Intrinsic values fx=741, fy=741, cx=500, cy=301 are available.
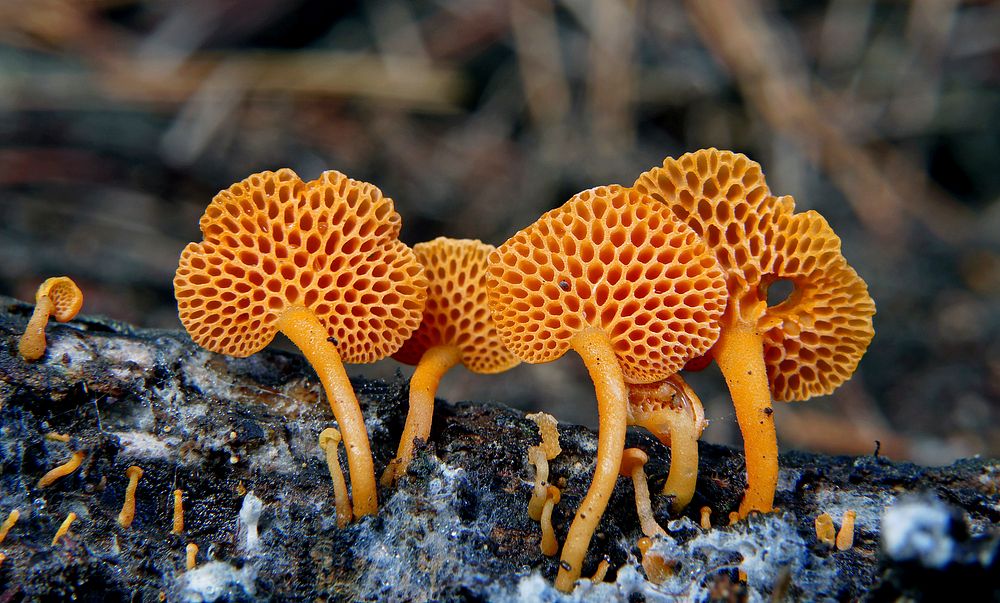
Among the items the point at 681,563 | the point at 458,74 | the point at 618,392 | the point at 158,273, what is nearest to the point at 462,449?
the point at 618,392

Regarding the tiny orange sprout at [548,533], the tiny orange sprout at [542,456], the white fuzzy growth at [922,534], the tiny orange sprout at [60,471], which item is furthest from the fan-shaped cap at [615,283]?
the tiny orange sprout at [60,471]

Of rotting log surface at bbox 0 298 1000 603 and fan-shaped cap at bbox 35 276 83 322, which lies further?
Answer: fan-shaped cap at bbox 35 276 83 322

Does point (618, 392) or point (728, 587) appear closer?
point (728, 587)

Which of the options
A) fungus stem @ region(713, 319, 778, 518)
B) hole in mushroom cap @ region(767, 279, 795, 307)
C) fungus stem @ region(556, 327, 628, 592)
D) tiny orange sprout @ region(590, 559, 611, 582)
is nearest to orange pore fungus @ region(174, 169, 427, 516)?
fungus stem @ region(556, 327, 628, 592)

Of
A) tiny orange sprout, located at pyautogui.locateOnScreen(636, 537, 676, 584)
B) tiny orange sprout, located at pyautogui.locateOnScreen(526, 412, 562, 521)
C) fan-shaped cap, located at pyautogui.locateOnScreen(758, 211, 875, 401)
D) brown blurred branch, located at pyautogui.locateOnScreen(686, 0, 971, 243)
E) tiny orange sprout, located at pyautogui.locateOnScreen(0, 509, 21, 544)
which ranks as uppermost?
brown blurred branch, located at pyautogui.locateOnScreen(686, 0, 971, 243)

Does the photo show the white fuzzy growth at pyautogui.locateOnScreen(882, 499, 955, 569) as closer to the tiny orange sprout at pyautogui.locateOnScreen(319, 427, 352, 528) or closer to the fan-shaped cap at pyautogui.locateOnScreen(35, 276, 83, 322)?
the tiny orange sprout at pyautogui.locateOnScreen(319, 427, 352, 528)

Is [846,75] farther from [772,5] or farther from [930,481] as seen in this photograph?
[930,481]

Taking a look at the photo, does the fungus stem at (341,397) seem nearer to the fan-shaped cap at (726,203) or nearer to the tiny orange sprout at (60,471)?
the tiny orange sprout at (60,471)
